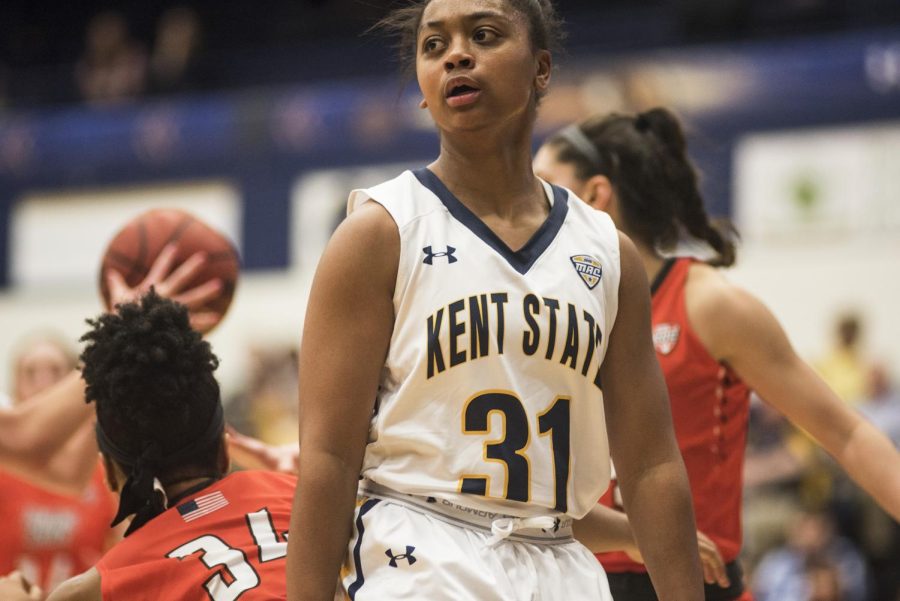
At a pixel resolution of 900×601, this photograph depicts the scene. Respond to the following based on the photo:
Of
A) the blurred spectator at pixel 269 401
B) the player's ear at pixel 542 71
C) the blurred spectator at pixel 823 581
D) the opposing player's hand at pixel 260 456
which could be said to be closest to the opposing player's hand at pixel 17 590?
the opposing player's hand at pixel 260 456

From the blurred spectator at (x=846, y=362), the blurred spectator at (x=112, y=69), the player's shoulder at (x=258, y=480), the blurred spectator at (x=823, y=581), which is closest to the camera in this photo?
the player's shoulder at (x=258, y=480)

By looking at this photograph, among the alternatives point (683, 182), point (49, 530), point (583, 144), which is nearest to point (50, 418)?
point (583, 144)

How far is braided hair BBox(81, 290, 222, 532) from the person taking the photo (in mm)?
2998

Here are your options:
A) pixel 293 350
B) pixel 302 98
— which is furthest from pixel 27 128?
pixel 293 350

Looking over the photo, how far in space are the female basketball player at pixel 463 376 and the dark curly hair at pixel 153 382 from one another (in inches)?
25.7

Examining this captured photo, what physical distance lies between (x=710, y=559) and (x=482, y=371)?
3.61 feet

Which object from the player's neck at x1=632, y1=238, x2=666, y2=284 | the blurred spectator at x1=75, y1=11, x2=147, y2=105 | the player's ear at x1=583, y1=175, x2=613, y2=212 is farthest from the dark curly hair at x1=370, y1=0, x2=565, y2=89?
the blurred spectator at x1=75, y1=11, x2=147, y2=105

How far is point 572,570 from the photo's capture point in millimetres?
2555

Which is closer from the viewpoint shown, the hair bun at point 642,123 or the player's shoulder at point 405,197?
the player's shoulder at point 405,197

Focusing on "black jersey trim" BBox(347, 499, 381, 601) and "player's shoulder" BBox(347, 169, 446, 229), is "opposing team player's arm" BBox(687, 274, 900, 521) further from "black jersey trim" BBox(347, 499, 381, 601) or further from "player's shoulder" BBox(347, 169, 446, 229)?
"black jersey trim" BBox(347, 499, 381, 601)

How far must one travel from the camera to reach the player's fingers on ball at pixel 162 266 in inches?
150

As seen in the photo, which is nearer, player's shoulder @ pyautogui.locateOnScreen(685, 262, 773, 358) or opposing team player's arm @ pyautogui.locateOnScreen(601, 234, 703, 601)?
opposing team player's arm @ pyautogui.locateOnScreen(601, 234, 703, 601)

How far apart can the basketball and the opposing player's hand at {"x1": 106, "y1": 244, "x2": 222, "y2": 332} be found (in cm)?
2

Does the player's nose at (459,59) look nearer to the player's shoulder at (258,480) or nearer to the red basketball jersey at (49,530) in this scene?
the player's shoulder at (258,480)
